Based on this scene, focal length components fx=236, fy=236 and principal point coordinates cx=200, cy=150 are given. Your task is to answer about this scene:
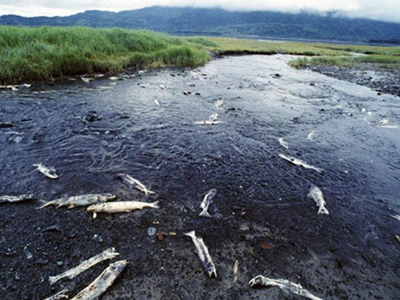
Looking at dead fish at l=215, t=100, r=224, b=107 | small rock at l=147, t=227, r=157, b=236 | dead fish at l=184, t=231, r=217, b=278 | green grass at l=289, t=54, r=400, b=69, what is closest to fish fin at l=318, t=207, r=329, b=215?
dead fish at l=184, t=231, r=217, b=278

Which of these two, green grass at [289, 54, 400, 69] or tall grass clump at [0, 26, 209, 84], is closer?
tall grass clump at [0, 26, 209, 84]

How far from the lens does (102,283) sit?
4105 mm

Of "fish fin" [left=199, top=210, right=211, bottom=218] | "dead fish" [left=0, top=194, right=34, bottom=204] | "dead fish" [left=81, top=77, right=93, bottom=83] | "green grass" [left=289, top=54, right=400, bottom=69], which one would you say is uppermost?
"green grass" [left=289, top=54, right=400, bottom=69]

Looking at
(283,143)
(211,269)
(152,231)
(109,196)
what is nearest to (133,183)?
(109,196)

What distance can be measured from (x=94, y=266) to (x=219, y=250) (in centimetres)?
248

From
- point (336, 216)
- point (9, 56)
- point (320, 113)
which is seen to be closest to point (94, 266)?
point (336, 216)

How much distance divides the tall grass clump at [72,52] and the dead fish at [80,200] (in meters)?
14.2

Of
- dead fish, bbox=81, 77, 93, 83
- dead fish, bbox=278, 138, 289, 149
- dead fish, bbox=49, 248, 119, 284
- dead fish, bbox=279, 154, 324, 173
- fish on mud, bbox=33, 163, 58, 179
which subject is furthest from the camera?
dead fish, bbox=81, 77, 93, 83

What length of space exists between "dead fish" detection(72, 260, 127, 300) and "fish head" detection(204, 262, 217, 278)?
157 centimetres

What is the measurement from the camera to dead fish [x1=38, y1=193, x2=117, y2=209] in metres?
5.91

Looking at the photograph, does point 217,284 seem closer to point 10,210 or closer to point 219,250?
point 219,250

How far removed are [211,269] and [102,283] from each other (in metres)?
1.95

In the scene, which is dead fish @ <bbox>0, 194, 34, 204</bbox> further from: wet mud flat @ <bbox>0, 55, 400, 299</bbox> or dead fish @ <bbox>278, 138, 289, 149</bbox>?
dead fish @ <bbox>278, 138, 289, 149</bbox>

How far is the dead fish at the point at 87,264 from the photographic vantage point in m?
4.22
